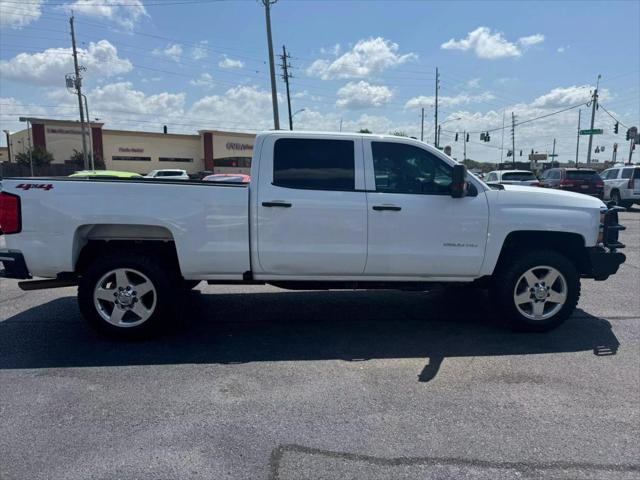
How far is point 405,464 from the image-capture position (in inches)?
116

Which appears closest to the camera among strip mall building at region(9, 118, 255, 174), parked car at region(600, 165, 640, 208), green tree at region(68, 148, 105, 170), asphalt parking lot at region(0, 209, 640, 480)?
asphalt parking lot at region(0, 209, 640, 480)

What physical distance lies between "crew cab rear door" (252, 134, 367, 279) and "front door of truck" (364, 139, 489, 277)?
0.49 ft

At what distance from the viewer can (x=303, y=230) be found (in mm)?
4852

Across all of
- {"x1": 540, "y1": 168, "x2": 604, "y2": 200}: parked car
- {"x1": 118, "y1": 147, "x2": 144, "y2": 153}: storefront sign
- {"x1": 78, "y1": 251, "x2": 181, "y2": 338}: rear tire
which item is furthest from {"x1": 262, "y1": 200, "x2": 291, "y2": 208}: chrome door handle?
{"x1": 118, "y1": 147, "x2": 144, "y2": 153}: storefront sign

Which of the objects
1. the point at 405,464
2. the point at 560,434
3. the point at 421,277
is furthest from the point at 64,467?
the point at 421,277

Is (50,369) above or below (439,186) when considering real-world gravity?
below

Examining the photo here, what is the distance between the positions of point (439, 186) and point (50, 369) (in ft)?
13.3

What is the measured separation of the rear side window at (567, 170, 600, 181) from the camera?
2027 cm

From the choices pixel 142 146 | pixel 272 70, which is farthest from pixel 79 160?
pixel 272 70

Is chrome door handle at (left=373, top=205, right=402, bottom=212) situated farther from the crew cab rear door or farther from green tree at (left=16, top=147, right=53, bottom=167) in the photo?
green tree at (left=16, top=147, right=53, bottom=167)

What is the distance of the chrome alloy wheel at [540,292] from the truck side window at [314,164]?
84.1 inches

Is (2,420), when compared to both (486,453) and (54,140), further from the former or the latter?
(54,140)

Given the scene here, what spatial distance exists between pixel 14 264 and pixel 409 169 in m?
4.04

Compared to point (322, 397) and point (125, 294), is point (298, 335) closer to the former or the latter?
point (322, 397)
